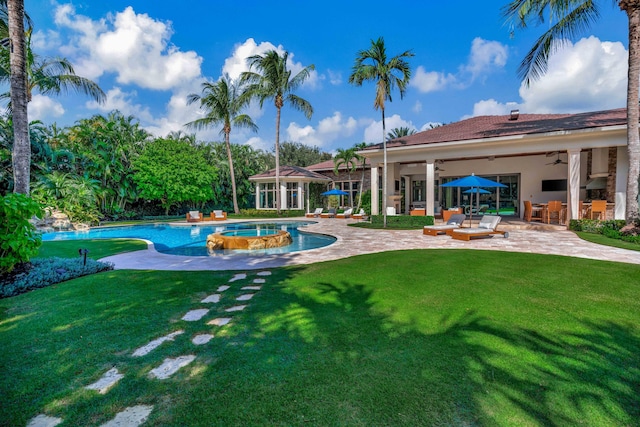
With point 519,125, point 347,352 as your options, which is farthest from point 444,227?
point 347,352

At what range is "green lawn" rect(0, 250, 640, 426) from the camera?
2398mm

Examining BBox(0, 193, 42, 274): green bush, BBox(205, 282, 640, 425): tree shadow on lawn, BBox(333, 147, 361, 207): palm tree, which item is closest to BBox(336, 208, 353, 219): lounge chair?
BBox(333, 147, 361, 207): palm tree

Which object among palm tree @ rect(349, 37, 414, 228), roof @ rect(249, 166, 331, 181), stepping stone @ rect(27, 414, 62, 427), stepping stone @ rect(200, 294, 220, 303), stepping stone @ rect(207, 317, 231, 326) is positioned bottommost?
stepping stone @ rect(207, 317, 231, 326)

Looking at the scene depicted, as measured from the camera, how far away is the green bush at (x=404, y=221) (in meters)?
16.5

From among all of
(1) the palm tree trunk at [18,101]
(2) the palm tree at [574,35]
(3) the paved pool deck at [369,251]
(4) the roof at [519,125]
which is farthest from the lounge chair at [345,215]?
(1) the palm tree trunk at [18,101]

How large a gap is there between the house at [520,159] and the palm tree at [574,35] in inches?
63.8

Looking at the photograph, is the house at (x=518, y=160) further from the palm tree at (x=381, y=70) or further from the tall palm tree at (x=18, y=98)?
the tall palm tree at (x=18, y=98)

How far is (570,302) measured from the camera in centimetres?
470

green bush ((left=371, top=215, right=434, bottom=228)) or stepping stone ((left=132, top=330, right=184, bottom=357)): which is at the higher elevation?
green bush ((left=371, top=215, right=434, bottom=228))

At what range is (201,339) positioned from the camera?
145 inches

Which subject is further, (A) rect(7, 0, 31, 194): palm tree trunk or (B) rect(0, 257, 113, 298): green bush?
(A) rect(7, 0, 31, 194): palm tree trunk

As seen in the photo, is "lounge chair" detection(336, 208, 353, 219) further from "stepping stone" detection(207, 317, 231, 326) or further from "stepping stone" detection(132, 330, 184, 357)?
"stepping stone" detection(132, 330, 184, 357)

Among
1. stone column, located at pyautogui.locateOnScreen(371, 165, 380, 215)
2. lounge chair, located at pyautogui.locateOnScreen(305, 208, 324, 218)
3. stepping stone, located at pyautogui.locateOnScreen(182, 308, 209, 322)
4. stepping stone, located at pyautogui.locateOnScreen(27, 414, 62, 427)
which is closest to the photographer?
stepping stone, located at pyautogui.locateOnScreen(27, 414, 62, 427)

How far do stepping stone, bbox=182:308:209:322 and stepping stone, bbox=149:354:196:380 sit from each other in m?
1.10
